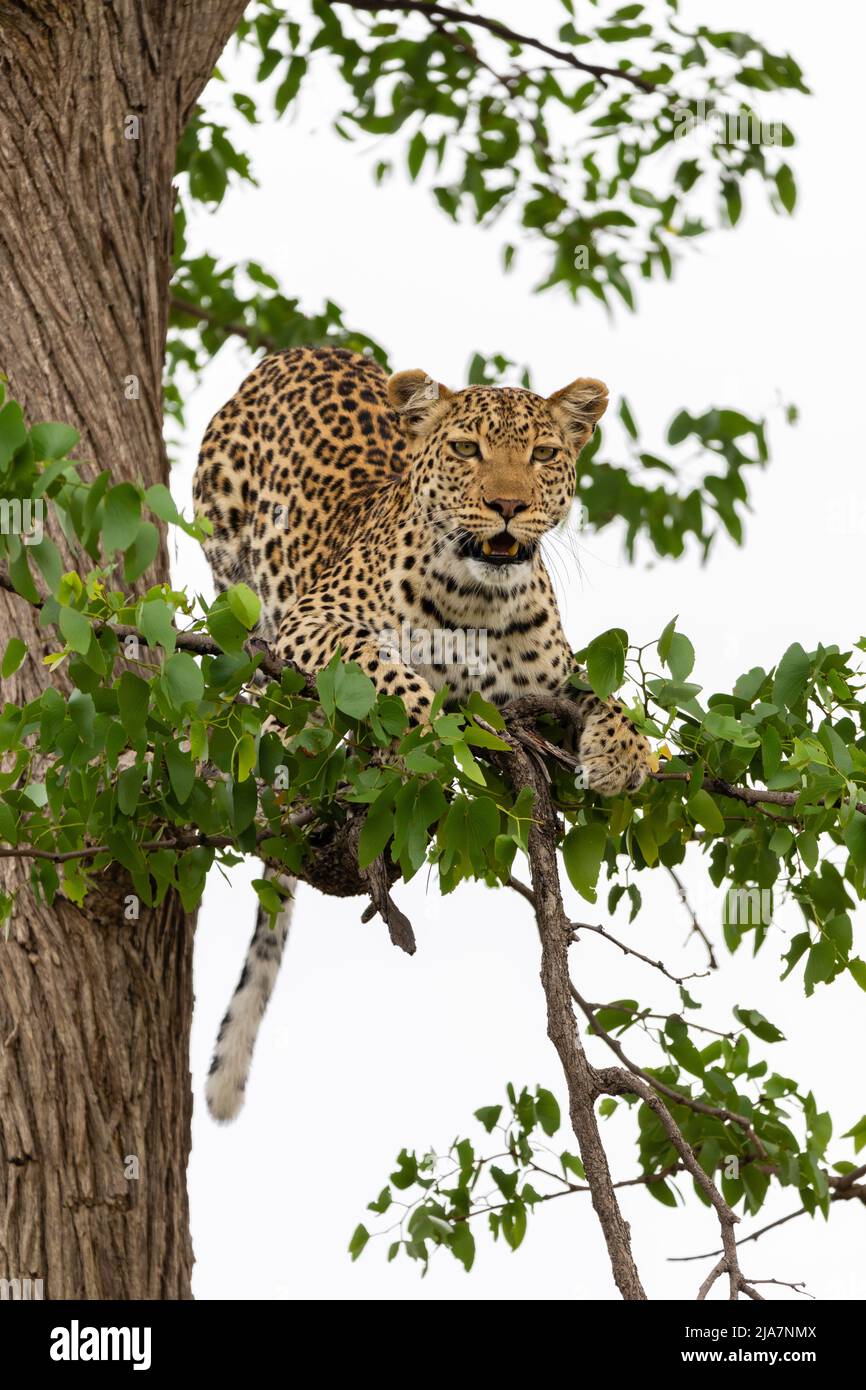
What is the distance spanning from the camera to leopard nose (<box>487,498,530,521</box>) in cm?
490

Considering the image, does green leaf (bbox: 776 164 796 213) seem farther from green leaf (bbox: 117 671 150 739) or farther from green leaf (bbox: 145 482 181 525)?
green leaf (bbox: 145 482 181 525)

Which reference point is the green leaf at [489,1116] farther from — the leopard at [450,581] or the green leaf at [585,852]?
the green leaf at [585,852]

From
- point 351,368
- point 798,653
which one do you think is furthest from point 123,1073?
point 351,368

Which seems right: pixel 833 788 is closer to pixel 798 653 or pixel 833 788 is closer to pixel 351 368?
pixel 798 653

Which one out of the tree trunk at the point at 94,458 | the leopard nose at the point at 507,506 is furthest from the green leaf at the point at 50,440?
the tree trunk at the point at 94,458

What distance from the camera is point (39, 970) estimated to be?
5168mm

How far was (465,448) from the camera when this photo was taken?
5.11 meters

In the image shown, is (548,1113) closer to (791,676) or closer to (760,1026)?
(760,1026)

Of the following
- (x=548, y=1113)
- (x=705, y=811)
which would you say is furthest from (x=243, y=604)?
(x=548, y=1113)

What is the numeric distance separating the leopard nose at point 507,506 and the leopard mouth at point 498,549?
0.18 feet

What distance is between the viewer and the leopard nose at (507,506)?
490cm

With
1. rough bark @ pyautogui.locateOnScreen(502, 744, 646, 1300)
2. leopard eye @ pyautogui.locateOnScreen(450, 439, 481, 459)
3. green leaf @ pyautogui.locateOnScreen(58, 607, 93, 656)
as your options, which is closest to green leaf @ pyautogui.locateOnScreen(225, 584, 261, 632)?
green leaf @ pyautogui.locateOnScreen(58, 607, 93, 656)

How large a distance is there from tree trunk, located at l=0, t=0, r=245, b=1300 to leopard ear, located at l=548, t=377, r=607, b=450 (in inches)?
49.7

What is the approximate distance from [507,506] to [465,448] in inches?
11.6
